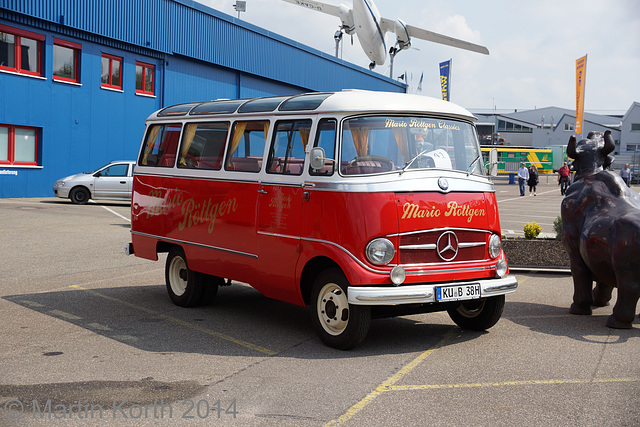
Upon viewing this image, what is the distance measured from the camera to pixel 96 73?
29.9 meters

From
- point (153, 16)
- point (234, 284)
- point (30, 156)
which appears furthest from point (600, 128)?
point (234, 284)

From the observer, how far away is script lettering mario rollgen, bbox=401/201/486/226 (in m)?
6.68

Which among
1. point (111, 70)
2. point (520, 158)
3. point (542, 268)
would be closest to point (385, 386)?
point (542, 268)

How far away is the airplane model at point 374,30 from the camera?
38406 mm

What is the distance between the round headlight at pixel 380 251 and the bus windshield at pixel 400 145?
0.71 m

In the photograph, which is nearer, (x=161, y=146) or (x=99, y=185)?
(x=161, y=146)

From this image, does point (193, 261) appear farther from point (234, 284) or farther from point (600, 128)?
point (600, 128)

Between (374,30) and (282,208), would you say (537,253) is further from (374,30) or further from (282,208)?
(374,30)

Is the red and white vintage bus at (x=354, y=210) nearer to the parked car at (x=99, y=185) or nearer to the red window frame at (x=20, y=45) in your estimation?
the parked car at (x=99, y=185)

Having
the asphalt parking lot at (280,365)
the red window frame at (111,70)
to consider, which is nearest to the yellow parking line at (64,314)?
the asphalt parking lot at (280,365)

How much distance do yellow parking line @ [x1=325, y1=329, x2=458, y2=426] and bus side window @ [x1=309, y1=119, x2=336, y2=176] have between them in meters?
1.94

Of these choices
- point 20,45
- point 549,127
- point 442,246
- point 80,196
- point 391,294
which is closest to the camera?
point 391,294

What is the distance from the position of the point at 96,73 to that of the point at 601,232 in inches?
1020


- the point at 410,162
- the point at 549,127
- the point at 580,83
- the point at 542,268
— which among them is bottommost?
the point at 542,268
